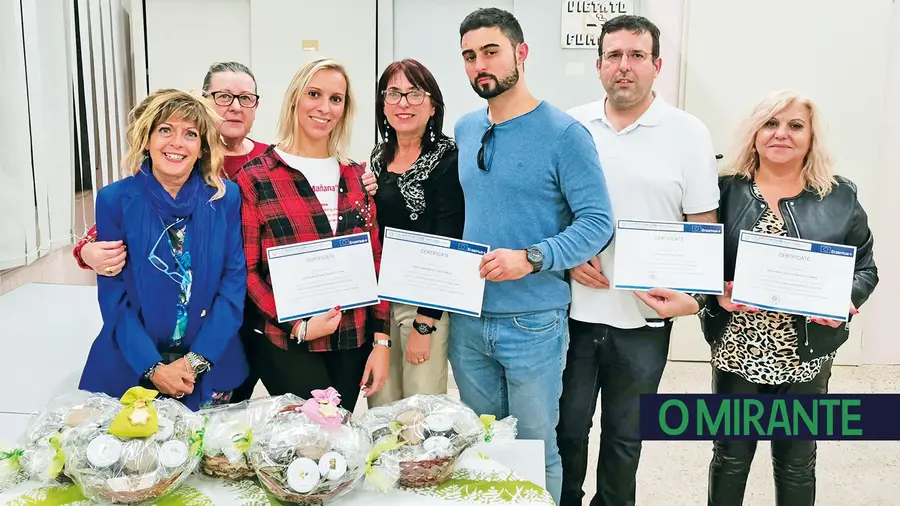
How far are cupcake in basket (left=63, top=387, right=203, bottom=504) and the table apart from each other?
0.05 meters

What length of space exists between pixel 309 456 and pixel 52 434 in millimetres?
526

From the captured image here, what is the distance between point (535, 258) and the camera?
69.3 inches

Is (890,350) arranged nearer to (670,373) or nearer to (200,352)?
(670,373)

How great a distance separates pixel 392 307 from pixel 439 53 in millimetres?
2545

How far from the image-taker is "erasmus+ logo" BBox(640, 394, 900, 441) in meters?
1.97

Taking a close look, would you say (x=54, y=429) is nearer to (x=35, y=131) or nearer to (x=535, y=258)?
(x=535, y=258)

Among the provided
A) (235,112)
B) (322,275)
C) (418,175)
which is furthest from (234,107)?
(322,275)

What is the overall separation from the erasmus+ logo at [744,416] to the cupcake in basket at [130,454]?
138cm

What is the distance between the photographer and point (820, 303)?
73.7 inches

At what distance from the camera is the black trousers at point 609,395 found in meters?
2.08

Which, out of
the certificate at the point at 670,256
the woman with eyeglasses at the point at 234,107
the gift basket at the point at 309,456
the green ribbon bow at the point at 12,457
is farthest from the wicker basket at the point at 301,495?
the woman with eyeglasses at the point at 234,107

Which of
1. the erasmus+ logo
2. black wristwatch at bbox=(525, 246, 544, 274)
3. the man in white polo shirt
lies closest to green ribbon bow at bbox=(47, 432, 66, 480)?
black wristwatch at bbox=(525, 246, 544, 274)

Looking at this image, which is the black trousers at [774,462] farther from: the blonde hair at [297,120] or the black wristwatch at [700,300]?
the blonde hair at [297,120]

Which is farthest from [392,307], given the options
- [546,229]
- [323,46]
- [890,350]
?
[890,350]
